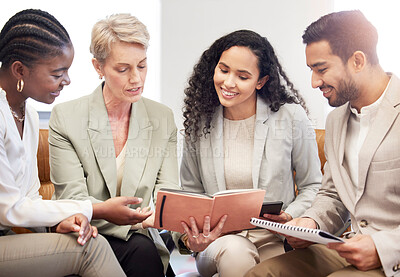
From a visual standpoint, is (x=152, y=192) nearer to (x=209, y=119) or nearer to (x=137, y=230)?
(x=137, y=230)

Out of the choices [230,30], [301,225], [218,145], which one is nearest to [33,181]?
[218,145]

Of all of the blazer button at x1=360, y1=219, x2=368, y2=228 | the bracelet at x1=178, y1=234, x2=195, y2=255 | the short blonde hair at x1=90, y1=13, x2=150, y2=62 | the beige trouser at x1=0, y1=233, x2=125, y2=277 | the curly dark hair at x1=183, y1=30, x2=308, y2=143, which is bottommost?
the bracelet at x1=178, y1=234, x2=195, y2=255

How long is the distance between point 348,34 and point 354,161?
1.50ft

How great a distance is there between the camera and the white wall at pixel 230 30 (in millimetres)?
3631

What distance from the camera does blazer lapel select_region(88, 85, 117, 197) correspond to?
1915mm

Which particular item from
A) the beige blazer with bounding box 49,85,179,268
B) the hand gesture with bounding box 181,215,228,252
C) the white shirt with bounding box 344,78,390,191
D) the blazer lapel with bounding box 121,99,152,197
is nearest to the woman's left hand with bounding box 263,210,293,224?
the hand gesture with bounding box 181,215,228,252

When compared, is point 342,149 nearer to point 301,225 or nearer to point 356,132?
point 356,132

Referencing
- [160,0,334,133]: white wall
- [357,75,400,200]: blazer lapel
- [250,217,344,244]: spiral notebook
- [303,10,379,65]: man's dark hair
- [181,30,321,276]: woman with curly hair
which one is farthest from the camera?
[160,0,334,133]: white wall

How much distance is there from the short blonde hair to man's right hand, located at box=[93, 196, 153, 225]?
642mm

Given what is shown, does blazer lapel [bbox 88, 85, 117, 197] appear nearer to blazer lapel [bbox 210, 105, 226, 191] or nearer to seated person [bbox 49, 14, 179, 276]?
seated person [bbox 49, 14, 179, 276]

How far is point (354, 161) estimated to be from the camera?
1648 millimetres

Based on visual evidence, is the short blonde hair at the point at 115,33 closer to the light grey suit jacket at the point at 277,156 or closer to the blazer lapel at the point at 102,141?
the blazer lapel at the point at 102,141

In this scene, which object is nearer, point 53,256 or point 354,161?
point 53,256

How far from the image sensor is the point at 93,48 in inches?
77.9
